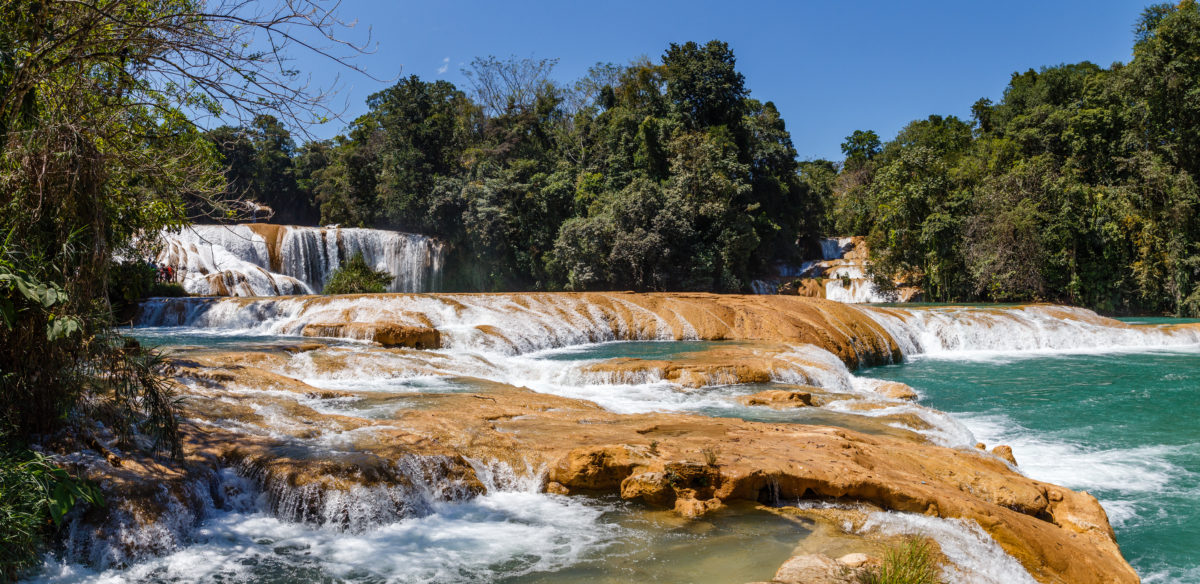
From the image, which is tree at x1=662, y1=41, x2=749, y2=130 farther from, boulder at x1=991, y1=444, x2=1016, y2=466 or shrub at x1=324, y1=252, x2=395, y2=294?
boulder at x1=991, y1=444, x2=1016, y2=466

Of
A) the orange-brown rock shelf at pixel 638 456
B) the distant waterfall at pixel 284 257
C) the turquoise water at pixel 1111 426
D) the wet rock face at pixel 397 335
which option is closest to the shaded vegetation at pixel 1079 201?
the turquoise water at pixel 1111 426

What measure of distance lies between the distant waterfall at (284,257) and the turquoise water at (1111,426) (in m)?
17.8

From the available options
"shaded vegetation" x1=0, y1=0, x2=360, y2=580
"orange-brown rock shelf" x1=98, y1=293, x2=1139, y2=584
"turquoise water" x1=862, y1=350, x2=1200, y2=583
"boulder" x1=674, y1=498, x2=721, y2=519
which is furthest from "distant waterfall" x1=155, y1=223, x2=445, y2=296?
"turquoise water" x1=862, y1=350, x2=1200, y2=583

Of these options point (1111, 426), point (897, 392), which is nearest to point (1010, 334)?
point (1111, 426)

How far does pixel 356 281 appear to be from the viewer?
24.0 metres

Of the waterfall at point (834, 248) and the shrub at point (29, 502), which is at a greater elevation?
the waterfall at point (834, 248)

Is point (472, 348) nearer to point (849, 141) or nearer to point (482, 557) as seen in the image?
point (482, 557)

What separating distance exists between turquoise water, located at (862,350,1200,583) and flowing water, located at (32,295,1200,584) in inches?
1.3

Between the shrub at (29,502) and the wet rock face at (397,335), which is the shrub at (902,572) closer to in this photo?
the shrub at (29,502)

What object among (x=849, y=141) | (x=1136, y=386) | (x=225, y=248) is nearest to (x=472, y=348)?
(x=1136, y=386)

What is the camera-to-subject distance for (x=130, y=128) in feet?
15.8

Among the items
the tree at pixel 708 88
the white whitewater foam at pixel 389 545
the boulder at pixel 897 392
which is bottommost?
the white whitewater foam at pixel 389 545

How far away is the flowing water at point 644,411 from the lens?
414cm

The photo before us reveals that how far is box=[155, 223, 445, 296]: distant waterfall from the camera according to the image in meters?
22.5
